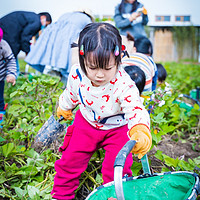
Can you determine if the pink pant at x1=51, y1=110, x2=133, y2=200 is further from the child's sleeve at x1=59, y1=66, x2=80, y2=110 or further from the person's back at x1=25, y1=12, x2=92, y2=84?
the person's back at x1=25, y1=12, x2=92, y2=84

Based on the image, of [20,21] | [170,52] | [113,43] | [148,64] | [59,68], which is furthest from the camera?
[170,52]

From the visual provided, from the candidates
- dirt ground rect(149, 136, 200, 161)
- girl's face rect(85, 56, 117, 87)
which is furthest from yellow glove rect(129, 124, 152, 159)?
dirt ground rect(149, 136, 200, 161)

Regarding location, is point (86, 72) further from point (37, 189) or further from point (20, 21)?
point (20, 21)

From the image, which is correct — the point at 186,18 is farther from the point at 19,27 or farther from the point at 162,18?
the point at 19,27

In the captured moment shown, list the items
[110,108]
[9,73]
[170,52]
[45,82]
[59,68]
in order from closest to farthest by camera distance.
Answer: [110,108]
[45,82]
[9,73]
[59,68]
[170,52]

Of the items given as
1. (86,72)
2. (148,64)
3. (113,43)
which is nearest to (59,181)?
(86,72)

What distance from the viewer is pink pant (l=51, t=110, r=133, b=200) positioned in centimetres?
125

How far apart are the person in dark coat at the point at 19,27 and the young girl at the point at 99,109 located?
1.92 metres

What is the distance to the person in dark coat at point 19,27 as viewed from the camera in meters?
2.97

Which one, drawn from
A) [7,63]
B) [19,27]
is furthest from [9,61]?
[19,27]

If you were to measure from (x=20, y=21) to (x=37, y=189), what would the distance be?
2328mm

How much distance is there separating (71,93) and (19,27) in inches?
81.9

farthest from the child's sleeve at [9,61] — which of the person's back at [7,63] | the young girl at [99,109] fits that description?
the young girl at [99,109]

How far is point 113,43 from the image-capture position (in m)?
0.98
